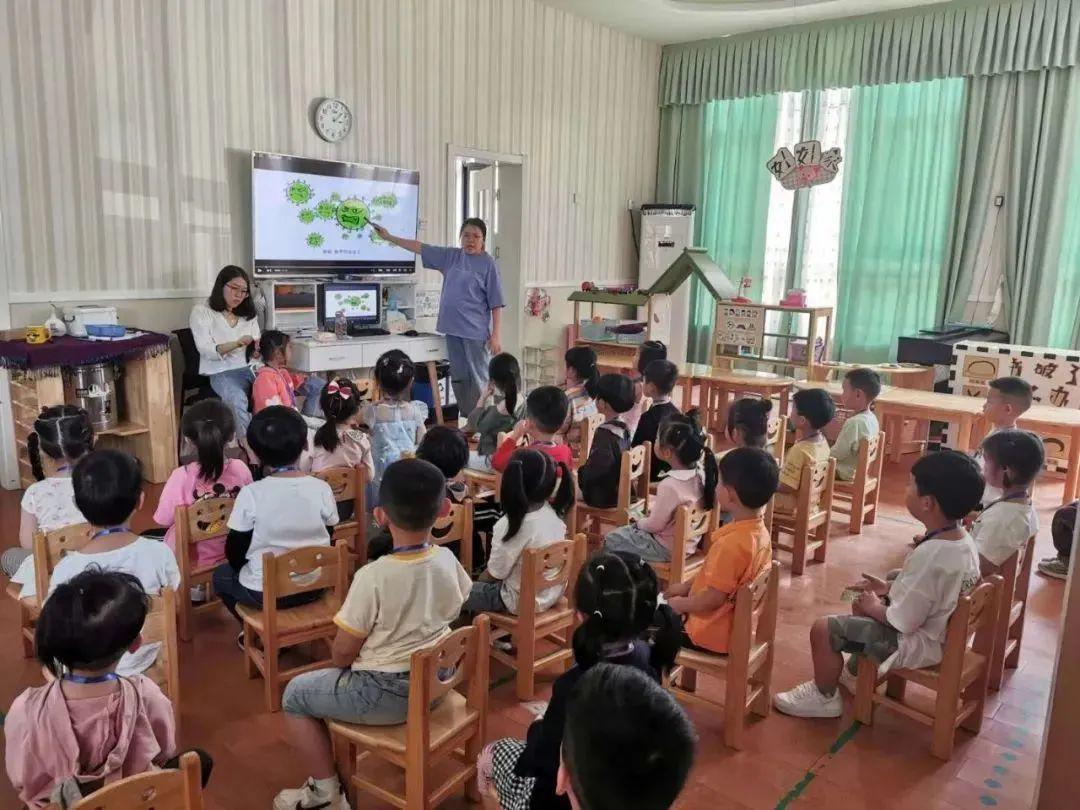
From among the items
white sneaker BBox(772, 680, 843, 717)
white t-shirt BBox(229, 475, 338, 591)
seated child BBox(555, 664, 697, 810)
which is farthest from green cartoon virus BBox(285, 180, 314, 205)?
seated child BBox(555, 664, 697, 810)

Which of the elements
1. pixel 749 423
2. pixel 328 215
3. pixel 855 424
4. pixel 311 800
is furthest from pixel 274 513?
pixel 328 215

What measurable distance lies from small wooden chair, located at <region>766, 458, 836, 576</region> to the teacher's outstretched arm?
2.91 metres

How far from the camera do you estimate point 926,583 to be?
7.26 feet

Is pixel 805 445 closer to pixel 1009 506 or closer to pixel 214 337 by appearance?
pixel 1009 506

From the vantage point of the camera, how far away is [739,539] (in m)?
2.28

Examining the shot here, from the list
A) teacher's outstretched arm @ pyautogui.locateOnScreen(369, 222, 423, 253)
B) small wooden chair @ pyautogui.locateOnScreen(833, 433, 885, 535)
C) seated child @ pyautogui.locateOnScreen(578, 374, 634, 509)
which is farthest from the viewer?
teacher's outstretched arm @ pyautogui.locateOnScreen(369, 222, 423, 253)


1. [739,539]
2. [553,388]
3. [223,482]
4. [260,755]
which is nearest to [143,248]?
[223,482]

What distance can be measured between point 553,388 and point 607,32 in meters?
5.72

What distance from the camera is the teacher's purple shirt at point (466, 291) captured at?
5.07 m

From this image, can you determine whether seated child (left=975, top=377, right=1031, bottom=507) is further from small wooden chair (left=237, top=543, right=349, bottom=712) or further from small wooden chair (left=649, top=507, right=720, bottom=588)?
small wooden chair (left=237, top=543, right=349, bottom=712)

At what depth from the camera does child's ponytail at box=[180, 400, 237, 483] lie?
2.61 meters

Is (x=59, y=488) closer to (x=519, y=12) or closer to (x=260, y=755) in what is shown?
(x=260, y=755)

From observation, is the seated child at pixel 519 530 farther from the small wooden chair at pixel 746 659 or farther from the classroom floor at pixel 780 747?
the small wooden chair at pixel 746 659

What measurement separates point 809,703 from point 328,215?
4.30m
